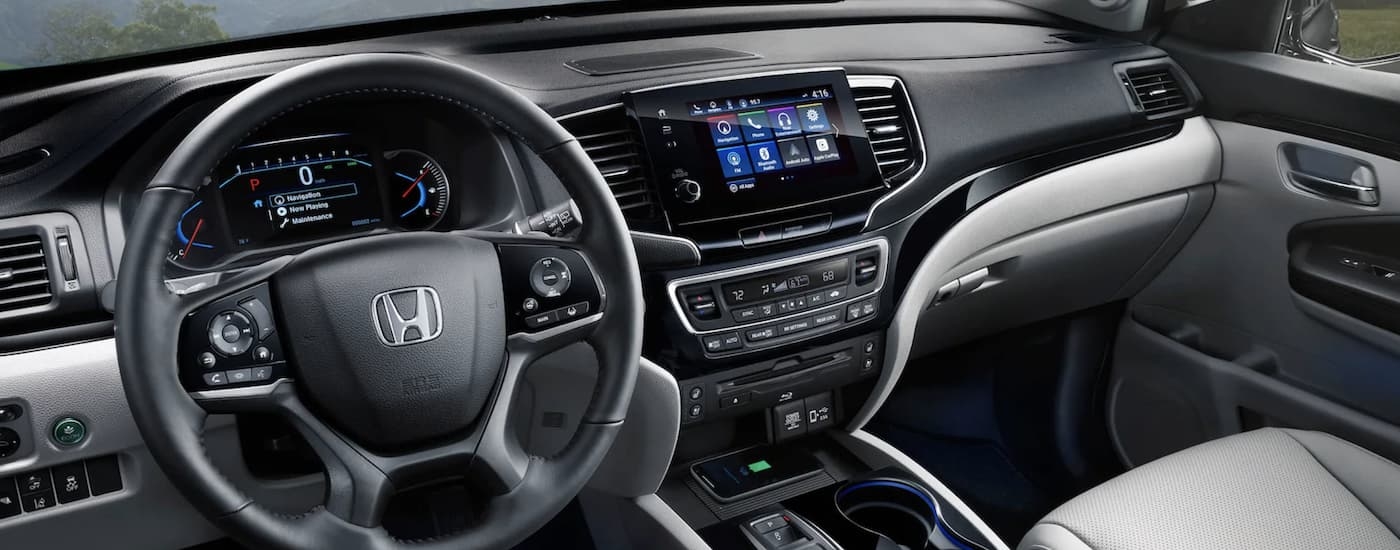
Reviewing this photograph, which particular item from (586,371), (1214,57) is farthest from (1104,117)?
(586,371)

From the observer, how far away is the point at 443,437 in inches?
53.7

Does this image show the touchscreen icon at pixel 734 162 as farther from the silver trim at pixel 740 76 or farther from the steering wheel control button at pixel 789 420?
the steering wheel control button at pixel 789 420

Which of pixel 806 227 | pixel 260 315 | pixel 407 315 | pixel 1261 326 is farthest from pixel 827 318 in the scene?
pixel 1261 326

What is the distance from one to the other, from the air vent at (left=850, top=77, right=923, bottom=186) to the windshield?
2.90ft

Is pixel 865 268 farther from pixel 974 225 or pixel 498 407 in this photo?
pixel 498 407

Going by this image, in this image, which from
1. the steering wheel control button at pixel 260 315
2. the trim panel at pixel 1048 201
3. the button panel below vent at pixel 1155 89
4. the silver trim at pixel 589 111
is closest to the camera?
the steering wheel control button at pixel 260 315

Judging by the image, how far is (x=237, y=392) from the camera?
126 cm

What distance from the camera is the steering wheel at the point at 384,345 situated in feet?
3.87

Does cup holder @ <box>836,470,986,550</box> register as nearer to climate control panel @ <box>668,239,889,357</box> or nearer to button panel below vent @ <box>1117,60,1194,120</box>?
climate control panel @ <box>668,239,889,357</box>

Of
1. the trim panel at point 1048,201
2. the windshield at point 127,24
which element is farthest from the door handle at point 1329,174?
the windshield at point 127,24

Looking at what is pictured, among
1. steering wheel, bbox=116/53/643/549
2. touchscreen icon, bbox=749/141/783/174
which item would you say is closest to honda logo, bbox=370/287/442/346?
steering wheel, bbox=116/53/643/549

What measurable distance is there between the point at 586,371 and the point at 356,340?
45cm

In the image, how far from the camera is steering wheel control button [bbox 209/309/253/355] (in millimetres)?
1246

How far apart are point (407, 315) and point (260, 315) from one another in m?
0.16
